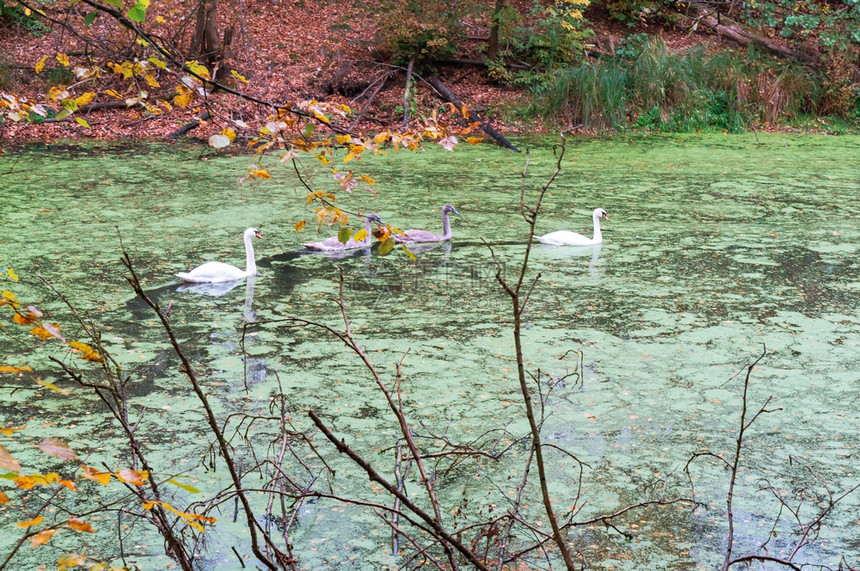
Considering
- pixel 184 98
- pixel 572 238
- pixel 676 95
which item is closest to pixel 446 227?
pixel 572 238

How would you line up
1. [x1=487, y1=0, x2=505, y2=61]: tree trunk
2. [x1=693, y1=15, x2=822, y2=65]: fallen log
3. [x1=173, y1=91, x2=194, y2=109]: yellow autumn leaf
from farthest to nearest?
[x1=693, y1=15, x2=822, y2=65]: fallen log → [x1=487, y1=0, x2=505, y2=61]: tree trunk → [x1=173, y1=91, x2=194, y2=109]: yellow autumn leaf

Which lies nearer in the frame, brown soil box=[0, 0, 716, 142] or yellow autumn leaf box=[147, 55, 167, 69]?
yellow autumn leaf box=[147, 55, 167, 69]

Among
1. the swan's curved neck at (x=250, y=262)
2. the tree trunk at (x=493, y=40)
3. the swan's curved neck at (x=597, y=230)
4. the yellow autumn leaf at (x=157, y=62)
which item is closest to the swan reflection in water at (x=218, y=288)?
the swan's curved neck at (x=250, y=262)

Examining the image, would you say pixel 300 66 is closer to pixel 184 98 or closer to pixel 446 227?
pixel 446 227

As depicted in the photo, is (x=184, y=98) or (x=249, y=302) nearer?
(x=184, y=98)

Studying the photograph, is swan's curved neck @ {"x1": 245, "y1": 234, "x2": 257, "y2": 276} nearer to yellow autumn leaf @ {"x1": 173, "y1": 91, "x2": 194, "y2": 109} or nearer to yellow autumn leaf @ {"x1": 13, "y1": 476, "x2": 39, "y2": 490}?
yellow autumn leaf @ {"x1": 173, "y1": 91, "x2": 194, "y2": 109}

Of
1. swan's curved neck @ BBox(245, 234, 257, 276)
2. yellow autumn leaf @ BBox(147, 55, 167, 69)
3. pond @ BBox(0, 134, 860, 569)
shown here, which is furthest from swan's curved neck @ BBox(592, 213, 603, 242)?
yellow autumn leaf @ BBox(147, 55, 167, 69)

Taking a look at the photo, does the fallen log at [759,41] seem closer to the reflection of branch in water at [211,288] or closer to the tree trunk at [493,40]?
the tree trunk at [493,40]

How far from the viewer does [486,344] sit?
15.5 ft

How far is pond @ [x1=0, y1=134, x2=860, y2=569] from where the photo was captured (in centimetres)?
303

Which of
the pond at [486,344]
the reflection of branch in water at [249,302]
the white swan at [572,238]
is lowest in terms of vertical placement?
the reflection of branch in water at [249,302]

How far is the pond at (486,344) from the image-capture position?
9.94 feet

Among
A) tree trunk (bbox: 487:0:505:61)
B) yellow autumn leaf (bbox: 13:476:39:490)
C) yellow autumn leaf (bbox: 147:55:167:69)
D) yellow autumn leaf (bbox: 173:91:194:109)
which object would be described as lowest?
yellow autumn leaf (bbox: 13:476:39:490)

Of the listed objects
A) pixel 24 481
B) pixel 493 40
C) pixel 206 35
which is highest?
pixel 493 40
